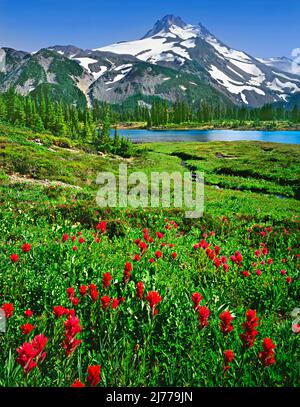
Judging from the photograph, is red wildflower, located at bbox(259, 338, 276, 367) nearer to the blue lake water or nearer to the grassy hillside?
the grassy hillside

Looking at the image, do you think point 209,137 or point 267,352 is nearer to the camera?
point 267,352

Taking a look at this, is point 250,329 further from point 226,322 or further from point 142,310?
point 142,310

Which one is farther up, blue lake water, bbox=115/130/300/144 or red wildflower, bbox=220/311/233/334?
blue lake water, bbox=115/130/300/144

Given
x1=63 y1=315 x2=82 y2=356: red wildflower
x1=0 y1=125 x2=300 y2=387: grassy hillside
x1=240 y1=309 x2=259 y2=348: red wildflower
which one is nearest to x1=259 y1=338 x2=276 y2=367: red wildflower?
x1=0 y1=125 x2=300 y2=387: grassy hillside

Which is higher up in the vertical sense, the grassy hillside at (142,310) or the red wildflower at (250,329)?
the red wildflower at (250,329)

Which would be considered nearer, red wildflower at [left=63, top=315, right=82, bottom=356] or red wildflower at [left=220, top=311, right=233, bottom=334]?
red wildflower at [left=63, top=315, right=82, bottom=356]

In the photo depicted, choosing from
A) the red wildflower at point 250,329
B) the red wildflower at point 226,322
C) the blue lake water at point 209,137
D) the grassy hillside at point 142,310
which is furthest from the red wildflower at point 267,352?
the blue lake water at point 209,137

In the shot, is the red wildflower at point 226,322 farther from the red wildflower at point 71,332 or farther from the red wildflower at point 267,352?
the red wildflower at point 71,332

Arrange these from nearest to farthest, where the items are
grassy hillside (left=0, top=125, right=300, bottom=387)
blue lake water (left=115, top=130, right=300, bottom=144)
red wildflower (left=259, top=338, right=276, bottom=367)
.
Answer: red wildflower (left=259, top=338, right=276, bottom=367)
grassy hillside (left=0, top=125, right=300, bottom=387)
blue lake water (left=115, top=130, right=300, bottom=144)

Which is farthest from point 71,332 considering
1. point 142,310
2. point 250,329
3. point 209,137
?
point 209,137

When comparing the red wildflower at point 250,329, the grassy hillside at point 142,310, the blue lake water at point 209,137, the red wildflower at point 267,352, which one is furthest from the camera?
the blue lake water at point 209,137

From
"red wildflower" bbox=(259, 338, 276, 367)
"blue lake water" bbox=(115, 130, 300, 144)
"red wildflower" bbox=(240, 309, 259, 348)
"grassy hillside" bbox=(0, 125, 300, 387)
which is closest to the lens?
"red wildflower" bbox=(259, 338, 276, 367)
